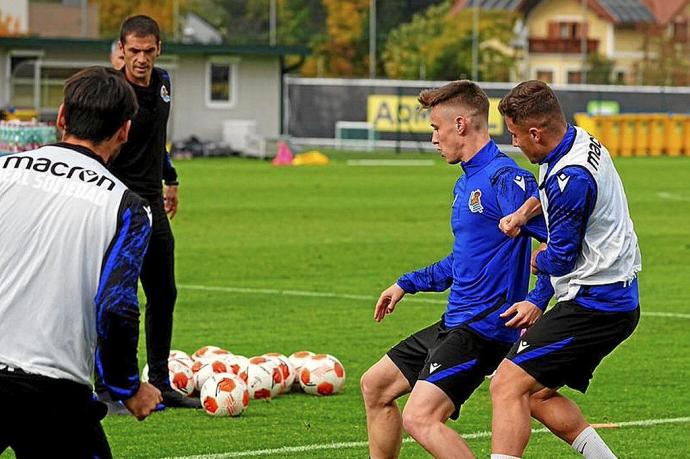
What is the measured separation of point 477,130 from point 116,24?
64.5m

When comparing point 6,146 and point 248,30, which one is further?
point 248,30

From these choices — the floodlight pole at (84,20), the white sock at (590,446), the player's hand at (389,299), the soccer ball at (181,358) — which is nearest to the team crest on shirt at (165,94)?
the soccer ball at (181,358)

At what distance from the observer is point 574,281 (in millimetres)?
6816

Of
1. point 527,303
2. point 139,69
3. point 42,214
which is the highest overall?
point 139,69

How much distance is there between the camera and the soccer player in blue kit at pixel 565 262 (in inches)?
259

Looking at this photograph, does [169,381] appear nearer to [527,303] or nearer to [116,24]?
[527,303]

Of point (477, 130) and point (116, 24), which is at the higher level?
point (116, 24)

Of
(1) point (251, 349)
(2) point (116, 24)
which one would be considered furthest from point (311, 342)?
(2) point (116, 24)

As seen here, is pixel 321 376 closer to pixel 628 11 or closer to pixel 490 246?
pixel 490 246

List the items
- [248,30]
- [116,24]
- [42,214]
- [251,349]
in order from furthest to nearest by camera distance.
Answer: [248,30] → [116,24] → [251,349] → [42,214]

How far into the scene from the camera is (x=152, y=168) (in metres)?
9.51

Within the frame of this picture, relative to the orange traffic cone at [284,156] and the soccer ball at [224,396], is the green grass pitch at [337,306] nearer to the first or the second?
the soccer ball at [224,396]

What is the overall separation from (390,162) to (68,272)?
37892 millimetres

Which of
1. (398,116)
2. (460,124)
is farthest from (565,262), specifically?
(398,116)
